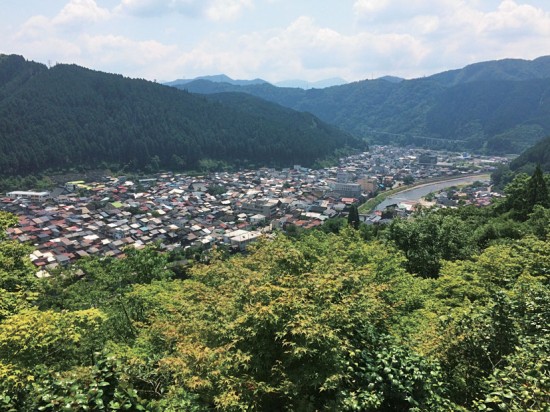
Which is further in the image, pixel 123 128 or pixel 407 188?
pixel 123 128

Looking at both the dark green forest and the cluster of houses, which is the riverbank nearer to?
the cluster of houses

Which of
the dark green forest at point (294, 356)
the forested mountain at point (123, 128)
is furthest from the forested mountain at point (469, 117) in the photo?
the dark green forest at point (294, 356)

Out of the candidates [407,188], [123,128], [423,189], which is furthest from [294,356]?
[123,128]

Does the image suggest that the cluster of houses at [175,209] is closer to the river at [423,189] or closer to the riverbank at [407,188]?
the riverbank at [407,188]

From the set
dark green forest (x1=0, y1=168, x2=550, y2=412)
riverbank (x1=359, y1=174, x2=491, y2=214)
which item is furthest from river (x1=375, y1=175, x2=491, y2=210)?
dark green forest (x1=0, y1=168, x2=550, y2=412)

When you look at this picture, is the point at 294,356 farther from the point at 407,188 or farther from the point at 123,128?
the point at 123,128
